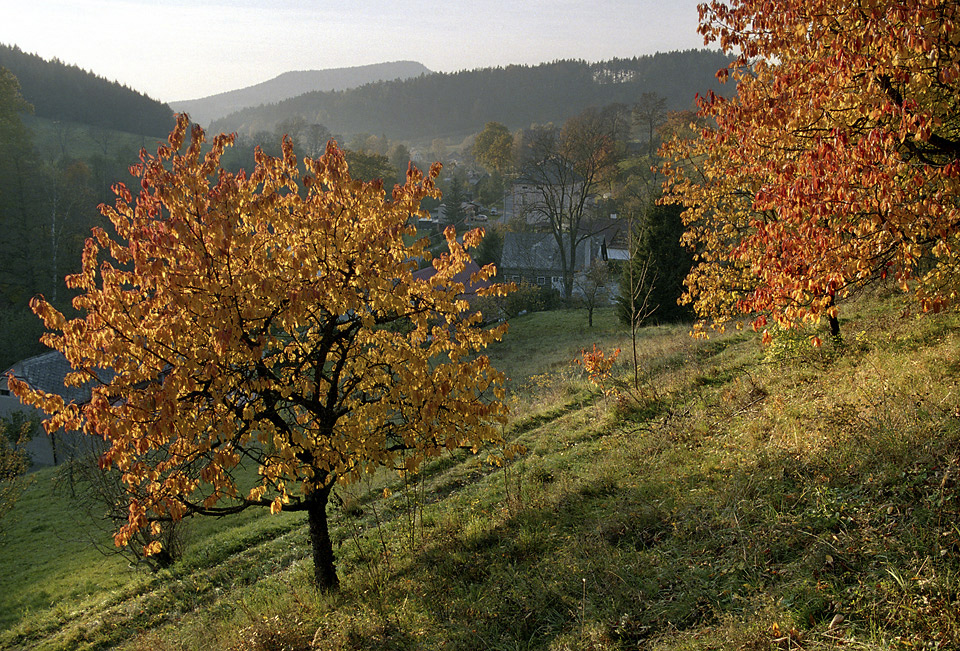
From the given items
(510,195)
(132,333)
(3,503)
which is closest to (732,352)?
(132,333)

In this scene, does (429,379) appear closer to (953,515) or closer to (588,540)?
(588,540)

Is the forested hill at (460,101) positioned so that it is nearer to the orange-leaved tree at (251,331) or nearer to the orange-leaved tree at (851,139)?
the orange-leaved tree at (851,139)

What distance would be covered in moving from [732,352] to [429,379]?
10.4 meters

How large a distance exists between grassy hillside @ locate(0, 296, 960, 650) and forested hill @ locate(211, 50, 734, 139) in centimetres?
16428

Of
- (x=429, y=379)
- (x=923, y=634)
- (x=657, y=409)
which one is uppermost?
(x=429, y=379)

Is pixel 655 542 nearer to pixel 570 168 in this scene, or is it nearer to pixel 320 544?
pixel 320 544

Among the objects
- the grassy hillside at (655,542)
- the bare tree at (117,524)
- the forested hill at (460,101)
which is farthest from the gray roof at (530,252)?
the forested hill at (460,101)

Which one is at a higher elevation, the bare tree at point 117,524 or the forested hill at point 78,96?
the forested hill at point 78,96

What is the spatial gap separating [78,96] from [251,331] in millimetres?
120165

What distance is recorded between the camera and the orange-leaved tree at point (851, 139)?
4832 millimetres

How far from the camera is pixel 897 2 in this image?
191 inches

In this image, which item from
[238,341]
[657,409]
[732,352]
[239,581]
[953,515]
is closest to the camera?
[953,515]

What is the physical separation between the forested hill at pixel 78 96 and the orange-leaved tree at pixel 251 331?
11494 centimetres

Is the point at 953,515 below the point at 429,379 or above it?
below
